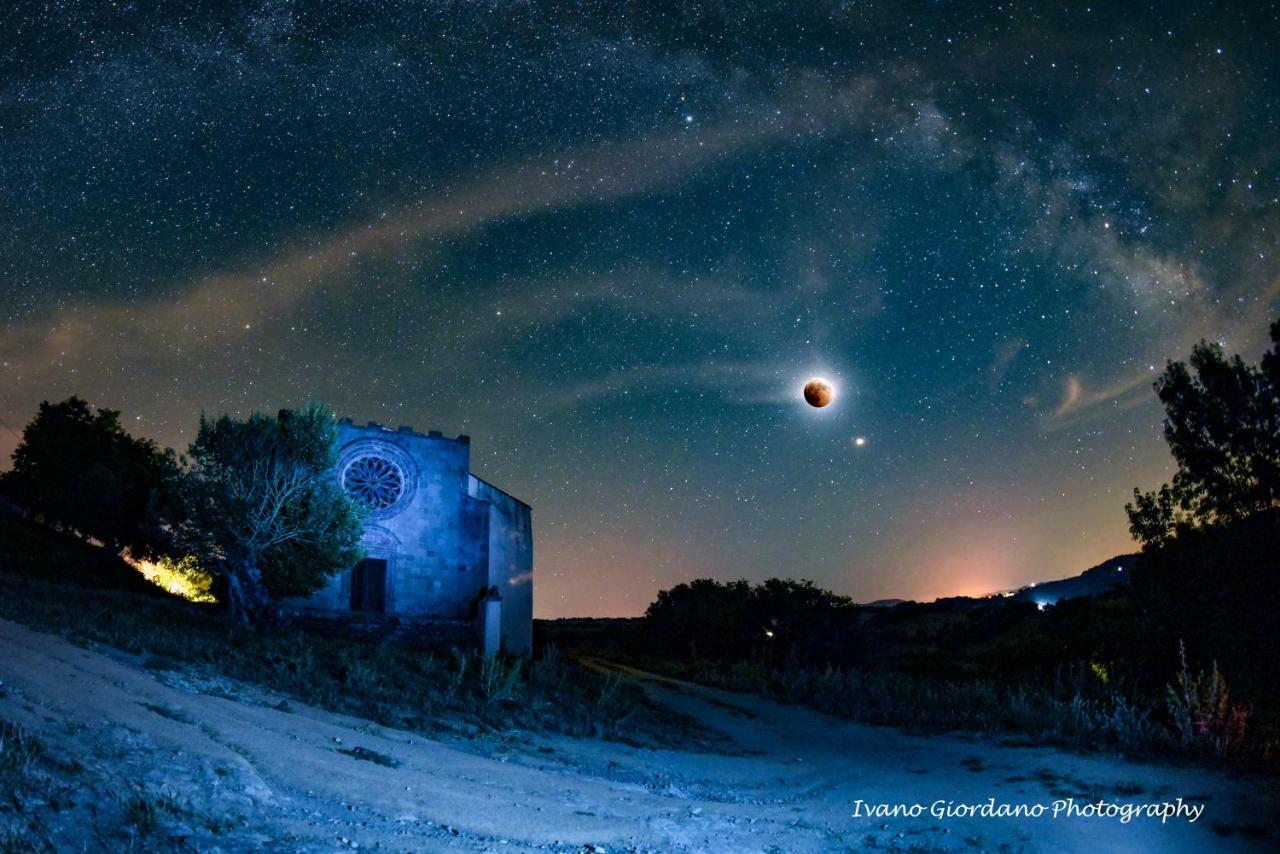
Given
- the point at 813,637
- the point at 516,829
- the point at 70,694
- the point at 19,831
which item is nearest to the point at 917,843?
the point at 516,829

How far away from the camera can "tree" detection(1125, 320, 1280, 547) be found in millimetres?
19883

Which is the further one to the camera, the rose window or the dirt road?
the rose window

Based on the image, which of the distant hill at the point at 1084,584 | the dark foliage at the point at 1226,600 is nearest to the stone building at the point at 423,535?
the dark foliage at the point at 1226,600

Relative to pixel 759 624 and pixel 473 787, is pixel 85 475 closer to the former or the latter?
pixel 759 624

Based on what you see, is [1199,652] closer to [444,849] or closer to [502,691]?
[502,691]

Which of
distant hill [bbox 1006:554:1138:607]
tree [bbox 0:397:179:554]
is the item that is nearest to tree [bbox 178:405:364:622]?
tree [bbox 0:397:179:554]

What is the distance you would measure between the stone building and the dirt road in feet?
64.7

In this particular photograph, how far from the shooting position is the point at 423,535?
109 ft

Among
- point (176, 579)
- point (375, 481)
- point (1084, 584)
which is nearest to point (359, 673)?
point (375, 481)

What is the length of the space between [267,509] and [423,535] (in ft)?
34.0

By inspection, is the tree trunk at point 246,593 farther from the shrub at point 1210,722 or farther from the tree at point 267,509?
the shrub at point 1210,722

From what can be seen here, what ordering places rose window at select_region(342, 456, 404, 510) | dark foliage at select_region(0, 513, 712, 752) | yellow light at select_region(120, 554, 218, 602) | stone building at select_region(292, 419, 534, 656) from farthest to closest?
rose window at select_region(342, 456, 404, 510) < stone building at select_region(292, 419, 534, 656) < yellow light at select_region(120, 554, 218, 602) < dark foliage at select_region(0, 513, 712, 752)

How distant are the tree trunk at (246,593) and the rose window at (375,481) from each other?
9.55 metres

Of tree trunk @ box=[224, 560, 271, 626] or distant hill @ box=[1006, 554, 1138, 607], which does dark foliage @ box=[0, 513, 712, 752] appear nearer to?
tree trunk @ box=[224, 560, 271, 626]
